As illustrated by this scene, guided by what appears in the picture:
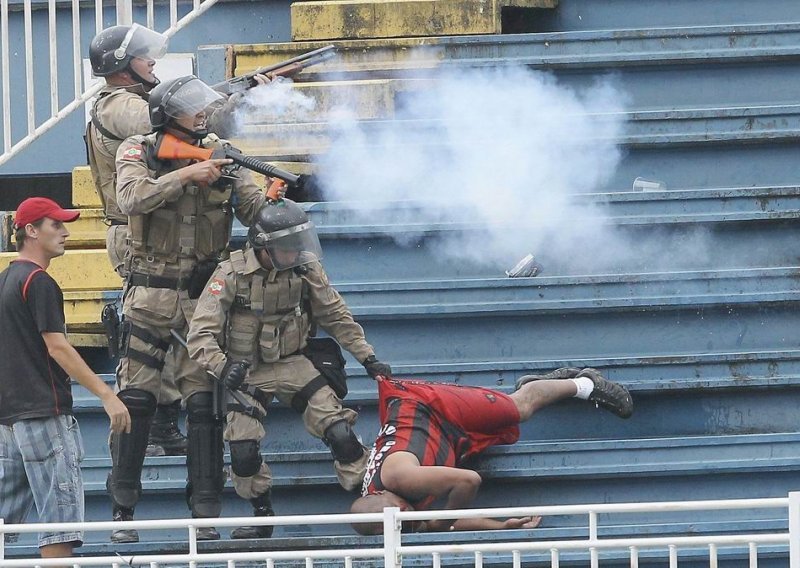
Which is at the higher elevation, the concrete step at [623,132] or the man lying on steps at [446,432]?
the concrete step at [623,132]

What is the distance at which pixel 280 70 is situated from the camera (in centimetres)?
951

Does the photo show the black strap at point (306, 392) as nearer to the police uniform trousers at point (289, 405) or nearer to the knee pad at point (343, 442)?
the police uniform trousers at point (289, 405)

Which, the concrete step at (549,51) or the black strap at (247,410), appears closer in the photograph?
the black strap at (247,410)

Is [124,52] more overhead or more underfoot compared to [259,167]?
more overhead

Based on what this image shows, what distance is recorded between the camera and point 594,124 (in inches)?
373

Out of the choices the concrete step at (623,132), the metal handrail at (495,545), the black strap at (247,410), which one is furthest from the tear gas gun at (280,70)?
the metal handrail at (495,545)

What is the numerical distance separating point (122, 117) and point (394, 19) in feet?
8.86

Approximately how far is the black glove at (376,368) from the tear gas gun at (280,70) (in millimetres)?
1791

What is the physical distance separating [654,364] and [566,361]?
435mm

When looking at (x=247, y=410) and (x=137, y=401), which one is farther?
(x=137, y=401)

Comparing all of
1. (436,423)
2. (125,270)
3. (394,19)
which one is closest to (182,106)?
(125,270)

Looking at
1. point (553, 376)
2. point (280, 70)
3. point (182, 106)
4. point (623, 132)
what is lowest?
point (553, 376)

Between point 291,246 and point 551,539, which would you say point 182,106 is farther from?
point 551,539

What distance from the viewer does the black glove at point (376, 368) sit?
26.0 feet
